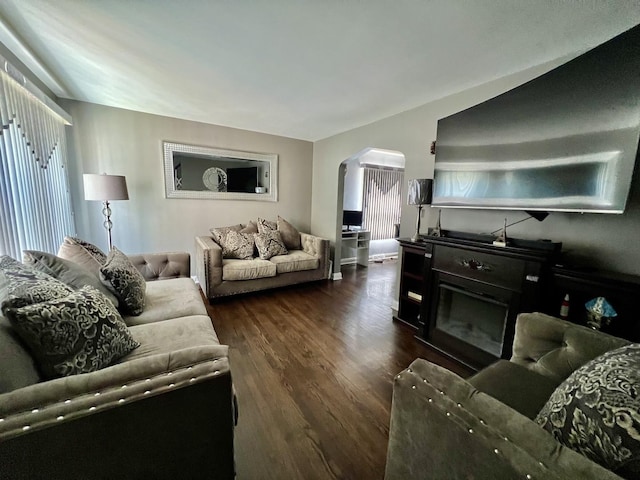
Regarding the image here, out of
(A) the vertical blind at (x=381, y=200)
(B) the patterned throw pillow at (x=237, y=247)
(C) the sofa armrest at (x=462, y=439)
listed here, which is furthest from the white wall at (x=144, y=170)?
(C) the sofa armrest at (x=462, y=439)

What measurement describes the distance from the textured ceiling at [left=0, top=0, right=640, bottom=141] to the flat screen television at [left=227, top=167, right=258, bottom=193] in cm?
139

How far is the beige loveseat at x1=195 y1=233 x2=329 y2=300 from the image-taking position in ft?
10.0

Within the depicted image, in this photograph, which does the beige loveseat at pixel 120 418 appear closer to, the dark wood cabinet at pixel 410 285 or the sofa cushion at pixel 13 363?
the sofa cushion at pixel 13 363

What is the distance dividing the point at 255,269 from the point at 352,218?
2.46 m

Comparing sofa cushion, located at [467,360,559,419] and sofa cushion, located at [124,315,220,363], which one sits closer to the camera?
sofa cushion, located at [467,360,559,419]

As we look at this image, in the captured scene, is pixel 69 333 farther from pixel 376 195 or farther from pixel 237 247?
pixel 376 195

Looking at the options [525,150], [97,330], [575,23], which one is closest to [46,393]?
[97,330]

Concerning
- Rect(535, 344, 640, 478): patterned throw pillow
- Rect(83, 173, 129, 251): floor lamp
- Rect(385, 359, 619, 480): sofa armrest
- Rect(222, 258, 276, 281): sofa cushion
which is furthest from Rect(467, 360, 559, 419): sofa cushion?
Rect(83, 173, 129, 251): floor lamp

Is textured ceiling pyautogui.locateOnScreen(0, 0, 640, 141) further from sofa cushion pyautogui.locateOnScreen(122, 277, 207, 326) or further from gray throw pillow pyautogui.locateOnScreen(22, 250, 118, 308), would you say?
sofa cushion pyautogui.locateOnScreen(122, 277, 207, 326)

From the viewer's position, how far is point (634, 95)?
1.24 m

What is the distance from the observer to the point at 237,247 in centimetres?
347

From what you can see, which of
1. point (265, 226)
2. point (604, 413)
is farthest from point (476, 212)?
point (265, 226)

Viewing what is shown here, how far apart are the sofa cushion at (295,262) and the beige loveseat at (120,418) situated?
2.51 m

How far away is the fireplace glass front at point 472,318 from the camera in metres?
1.90
